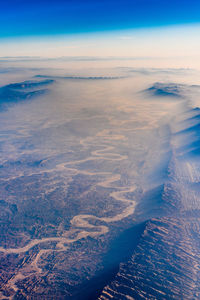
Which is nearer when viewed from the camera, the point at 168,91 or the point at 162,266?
the point at 162,266

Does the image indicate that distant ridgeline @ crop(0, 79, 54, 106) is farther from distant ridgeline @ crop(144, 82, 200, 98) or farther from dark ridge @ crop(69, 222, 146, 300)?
dark ridge @ crop(69, 222, 146, 300)

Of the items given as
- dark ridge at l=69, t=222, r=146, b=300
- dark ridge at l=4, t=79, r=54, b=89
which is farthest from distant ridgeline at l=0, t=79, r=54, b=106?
dark ridge at l=69, t=222, r=146, b=300

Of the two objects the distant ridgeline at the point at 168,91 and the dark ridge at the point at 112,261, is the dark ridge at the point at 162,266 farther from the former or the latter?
the distant ridgeline at the point at 168,91

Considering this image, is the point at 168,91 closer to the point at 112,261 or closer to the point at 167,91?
the point at 167,91

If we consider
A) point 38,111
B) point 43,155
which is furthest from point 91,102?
point 43,155

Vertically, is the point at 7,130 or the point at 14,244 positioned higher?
the point at 7,130

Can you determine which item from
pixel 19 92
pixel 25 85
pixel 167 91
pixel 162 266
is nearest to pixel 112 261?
pixel 162 266

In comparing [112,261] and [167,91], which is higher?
[167,91]

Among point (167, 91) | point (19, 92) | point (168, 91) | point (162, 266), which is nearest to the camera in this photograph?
point (162, 266)

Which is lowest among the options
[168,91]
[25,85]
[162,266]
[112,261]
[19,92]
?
[112,261]

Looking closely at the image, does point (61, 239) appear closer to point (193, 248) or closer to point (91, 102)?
point (193, 248)

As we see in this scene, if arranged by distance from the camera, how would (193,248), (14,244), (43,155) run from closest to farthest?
(193,248) → (14,244) → (43,155)
